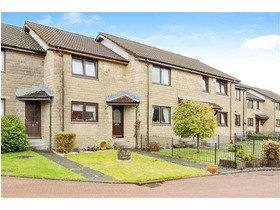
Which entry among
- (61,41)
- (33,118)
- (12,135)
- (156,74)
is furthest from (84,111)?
(156,74)

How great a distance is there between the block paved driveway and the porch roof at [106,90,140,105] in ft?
29.0

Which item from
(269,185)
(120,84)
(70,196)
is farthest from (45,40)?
(269,185)

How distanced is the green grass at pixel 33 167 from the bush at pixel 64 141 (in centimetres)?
179

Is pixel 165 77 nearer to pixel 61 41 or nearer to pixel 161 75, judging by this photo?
pixel 161 75

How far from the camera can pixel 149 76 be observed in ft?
70.1

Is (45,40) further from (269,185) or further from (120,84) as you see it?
(269,185)

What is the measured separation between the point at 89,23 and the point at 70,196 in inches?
303

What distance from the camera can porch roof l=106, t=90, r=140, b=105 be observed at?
2012 cm

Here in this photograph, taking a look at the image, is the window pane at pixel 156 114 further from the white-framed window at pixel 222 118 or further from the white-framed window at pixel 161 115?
the white-framed window at pixel 222 118

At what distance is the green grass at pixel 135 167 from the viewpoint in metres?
12.3

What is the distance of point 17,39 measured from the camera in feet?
61.0

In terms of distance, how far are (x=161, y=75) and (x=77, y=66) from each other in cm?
663

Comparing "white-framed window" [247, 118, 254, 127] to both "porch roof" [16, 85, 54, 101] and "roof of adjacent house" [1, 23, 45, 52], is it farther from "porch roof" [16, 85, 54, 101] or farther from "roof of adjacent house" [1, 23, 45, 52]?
"roof of adjacent house" [1, 23, 45, 52]

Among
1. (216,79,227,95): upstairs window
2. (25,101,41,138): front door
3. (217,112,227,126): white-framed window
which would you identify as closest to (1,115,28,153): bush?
(25,101,41,138): front door
